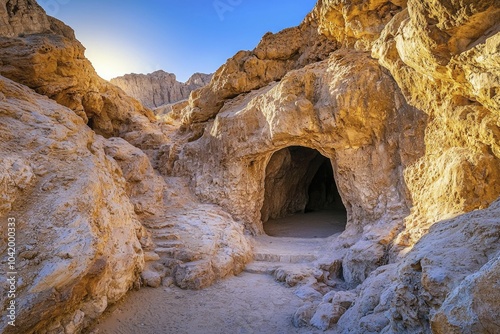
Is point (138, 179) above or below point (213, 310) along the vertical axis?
above

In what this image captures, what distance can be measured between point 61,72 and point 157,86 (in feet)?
79.9

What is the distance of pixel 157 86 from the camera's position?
106 ft

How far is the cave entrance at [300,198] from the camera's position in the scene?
1290 cm

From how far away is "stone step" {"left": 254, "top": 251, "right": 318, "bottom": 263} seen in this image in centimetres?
862

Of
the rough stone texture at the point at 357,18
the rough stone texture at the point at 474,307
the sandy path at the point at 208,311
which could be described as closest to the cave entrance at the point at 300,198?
the sandy path at the point at 208,311

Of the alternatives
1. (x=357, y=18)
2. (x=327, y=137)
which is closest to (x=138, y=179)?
(x=327, y=137)

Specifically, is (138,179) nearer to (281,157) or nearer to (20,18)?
(281,157)

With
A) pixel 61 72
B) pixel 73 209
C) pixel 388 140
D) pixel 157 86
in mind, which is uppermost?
pixel 157 86

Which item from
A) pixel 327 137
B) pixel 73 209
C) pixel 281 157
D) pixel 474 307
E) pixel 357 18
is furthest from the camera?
pixel 281 157

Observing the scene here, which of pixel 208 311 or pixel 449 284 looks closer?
pixel 449 284

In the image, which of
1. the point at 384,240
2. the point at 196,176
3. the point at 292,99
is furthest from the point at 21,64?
the point at 384,240

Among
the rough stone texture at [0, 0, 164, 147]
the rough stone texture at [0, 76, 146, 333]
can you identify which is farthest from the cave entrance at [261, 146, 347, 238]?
the rough stone texture at [0, 76, 146, 333]

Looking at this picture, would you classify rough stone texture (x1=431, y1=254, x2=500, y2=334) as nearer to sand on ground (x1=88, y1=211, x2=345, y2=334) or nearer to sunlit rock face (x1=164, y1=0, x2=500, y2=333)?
sunlit rock face (x1=164, y1=0, x2=500, y2=333)

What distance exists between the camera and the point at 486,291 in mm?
2090
